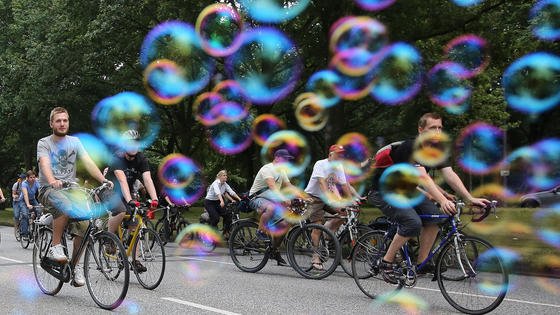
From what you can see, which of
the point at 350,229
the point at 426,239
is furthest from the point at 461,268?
the point at 350,229

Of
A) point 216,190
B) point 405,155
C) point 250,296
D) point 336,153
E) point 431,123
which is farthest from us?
point 216,190

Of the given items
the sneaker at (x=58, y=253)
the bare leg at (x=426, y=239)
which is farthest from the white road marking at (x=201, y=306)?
the bare leg at (x=426, y=239)

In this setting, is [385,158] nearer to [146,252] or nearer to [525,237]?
[146,252]

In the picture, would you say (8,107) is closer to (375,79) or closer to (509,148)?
(375,79)

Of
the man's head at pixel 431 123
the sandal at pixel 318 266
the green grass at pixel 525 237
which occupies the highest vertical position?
the man's head at pixel 431 123

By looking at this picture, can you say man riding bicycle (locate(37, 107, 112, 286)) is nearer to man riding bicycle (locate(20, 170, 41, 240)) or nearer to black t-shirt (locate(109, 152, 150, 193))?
black t-shirt (locate(109, 152, 150, 193))

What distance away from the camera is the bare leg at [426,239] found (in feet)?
20.9

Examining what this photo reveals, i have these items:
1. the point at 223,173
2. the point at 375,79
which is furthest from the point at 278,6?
the point at 223,173

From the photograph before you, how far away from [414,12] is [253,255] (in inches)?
289

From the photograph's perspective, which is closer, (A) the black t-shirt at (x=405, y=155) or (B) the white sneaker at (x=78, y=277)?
(A) the black t-shirt at (x=405, y=155)

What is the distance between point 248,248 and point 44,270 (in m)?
3.13

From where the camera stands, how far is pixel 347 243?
28.9ft

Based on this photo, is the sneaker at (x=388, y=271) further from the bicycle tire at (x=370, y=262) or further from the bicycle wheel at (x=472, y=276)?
the bicycle wheel at (x=472, y=276)

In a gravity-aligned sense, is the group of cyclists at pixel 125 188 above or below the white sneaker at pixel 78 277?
above
